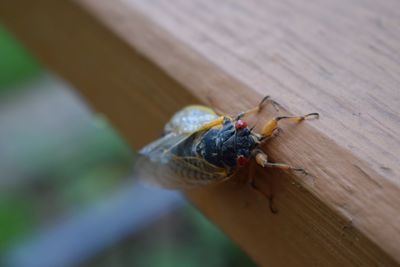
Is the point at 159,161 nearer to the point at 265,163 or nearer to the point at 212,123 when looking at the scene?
the point at 212,123

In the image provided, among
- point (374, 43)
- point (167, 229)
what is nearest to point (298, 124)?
point (374, 43)

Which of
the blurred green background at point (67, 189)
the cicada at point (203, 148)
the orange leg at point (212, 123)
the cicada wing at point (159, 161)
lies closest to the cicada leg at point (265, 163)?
the cicada at point (203, 148)

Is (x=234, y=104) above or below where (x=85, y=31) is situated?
below

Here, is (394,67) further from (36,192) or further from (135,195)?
(36,192)

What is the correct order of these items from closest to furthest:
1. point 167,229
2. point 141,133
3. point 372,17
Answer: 1. point 372,17
2. point 141,133
3. point 167,229

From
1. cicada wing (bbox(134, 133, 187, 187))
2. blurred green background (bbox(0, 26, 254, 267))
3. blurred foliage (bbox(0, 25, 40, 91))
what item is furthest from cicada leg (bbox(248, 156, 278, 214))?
blurred foliage (bbox(0, 25, 40, 91))

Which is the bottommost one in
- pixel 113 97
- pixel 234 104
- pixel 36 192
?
pixel 234 104
